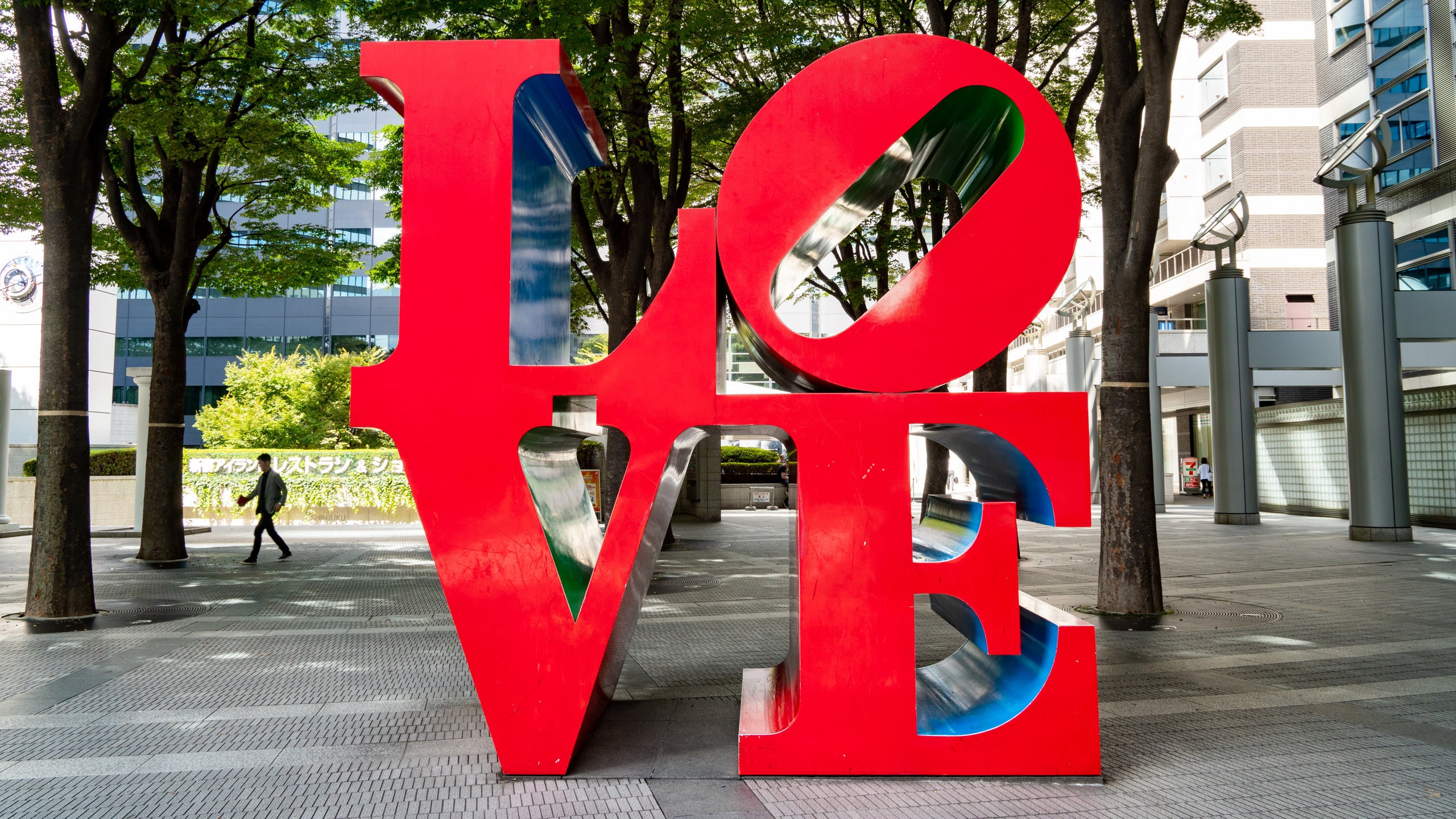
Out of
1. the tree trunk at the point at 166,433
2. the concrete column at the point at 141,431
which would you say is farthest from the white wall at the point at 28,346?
the tree trunk at the point at 166,433

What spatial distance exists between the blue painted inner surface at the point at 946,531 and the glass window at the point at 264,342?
46266mm

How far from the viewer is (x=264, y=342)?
45.9 metres

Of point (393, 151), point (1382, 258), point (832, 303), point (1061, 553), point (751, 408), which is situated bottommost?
point (1061, 553)

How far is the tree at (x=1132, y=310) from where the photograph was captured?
28.9ft

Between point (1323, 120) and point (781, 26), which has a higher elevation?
point (1323, 120)

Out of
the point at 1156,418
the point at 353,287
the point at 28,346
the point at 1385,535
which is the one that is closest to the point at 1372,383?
the point at 1385,535

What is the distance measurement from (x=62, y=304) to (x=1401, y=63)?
28.1 meters

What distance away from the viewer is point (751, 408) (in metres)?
4.84

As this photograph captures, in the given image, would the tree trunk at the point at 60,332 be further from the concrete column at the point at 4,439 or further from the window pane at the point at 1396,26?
the window pane at the point at 1396,26

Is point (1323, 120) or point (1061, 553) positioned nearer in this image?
point (1061, 553)

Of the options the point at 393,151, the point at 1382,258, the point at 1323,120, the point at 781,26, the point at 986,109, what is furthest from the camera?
the point at 1323,120

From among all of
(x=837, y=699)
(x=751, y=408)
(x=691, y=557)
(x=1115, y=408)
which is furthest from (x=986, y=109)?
(x=691, y=557)

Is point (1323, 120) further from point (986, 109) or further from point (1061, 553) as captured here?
point (986, 109)

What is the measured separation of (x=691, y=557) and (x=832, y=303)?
40.5 meters
